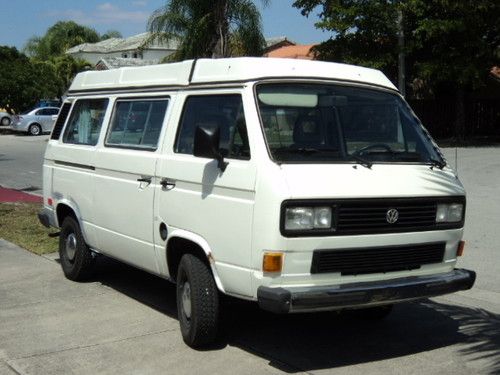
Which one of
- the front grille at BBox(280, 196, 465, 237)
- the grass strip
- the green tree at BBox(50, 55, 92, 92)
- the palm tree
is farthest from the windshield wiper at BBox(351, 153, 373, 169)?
the green tree at BBox(50, 55, 92, 92)

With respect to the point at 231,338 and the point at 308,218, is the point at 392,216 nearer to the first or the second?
the point at 308,218

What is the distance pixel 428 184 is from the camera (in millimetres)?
5098

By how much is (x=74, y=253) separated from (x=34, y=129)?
33151 millimetres

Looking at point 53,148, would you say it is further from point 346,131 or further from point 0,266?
point 346,131

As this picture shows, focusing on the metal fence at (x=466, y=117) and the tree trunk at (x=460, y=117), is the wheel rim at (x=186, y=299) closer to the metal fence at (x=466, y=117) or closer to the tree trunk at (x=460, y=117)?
the tree trunk at (x=460, y=117)

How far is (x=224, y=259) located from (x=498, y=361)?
216 cm

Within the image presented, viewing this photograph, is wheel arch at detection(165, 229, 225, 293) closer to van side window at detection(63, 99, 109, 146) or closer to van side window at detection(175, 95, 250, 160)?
van side window at detection(175, 95, 250, 160)

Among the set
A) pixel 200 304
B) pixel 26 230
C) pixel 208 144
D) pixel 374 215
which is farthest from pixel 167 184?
pixel 26 230

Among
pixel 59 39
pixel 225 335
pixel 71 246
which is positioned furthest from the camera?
pixel 59 39

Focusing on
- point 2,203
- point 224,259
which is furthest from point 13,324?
point 2,203

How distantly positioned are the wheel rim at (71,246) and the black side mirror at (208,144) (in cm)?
290

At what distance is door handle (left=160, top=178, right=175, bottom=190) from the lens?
556 cm

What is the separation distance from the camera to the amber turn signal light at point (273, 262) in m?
4.57

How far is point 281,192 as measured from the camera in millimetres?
4527
